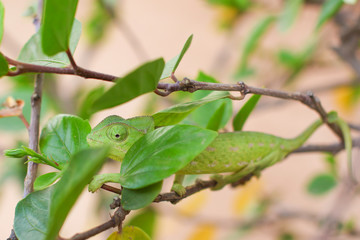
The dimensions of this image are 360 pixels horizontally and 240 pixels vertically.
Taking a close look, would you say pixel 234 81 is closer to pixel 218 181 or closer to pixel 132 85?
pixel 218 181

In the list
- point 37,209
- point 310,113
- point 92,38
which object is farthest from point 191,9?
point 37,209

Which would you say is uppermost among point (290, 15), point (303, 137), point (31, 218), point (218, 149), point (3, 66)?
point (290, 15)

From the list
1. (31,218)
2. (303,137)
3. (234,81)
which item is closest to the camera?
(31,218)

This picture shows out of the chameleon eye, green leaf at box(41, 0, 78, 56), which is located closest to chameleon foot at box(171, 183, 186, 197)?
the chameleon eye

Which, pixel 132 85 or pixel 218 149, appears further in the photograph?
pixel 218 149

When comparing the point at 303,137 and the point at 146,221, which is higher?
the point at 303,137

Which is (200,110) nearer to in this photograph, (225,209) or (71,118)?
(71,118)

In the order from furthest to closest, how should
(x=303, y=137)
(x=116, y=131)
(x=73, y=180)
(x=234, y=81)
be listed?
1. (x=234, y=81)
2. (x=303, y=137)
3. (x=116, y=131)
4. (x=73, y=180)

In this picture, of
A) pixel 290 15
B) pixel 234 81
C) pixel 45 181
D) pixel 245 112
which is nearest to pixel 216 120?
pixel 245 112
